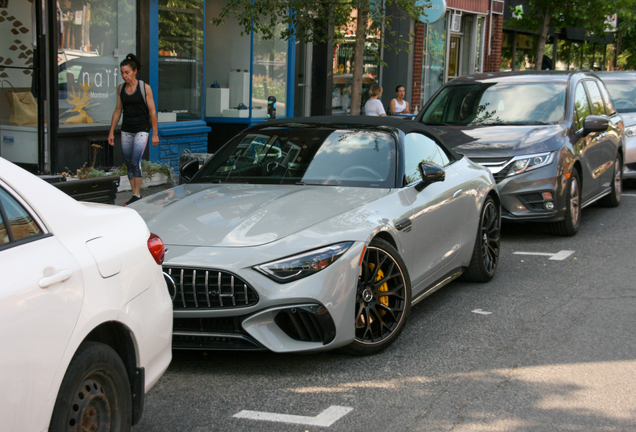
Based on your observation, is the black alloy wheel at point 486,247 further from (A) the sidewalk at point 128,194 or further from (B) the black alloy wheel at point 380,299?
(A) the sidewalk at point 128,194

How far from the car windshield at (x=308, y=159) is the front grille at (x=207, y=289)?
1537mm

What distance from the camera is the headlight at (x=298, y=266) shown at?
436cm

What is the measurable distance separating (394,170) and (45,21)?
7076 mm

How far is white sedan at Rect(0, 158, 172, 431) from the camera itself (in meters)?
2.51

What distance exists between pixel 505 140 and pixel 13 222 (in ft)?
22.4

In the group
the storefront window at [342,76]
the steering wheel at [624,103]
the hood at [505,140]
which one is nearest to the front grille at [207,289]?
the hood at [505,140]

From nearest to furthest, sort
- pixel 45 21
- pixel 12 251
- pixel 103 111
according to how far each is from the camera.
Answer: pixel 12 251, pixel 45 21, pixel 103 111

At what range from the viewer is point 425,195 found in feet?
18.8

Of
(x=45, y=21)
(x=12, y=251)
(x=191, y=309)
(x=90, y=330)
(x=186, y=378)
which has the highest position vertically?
(x=45, y=21)

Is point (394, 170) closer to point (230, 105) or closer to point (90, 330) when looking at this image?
point (90, 330)

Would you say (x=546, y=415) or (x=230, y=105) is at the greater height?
(x=230, y=105)

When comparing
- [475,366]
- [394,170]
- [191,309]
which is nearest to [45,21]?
[394,170]

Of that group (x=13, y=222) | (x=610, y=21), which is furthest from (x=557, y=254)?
(x=610, y=21)

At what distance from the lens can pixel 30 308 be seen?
255 centimetres
